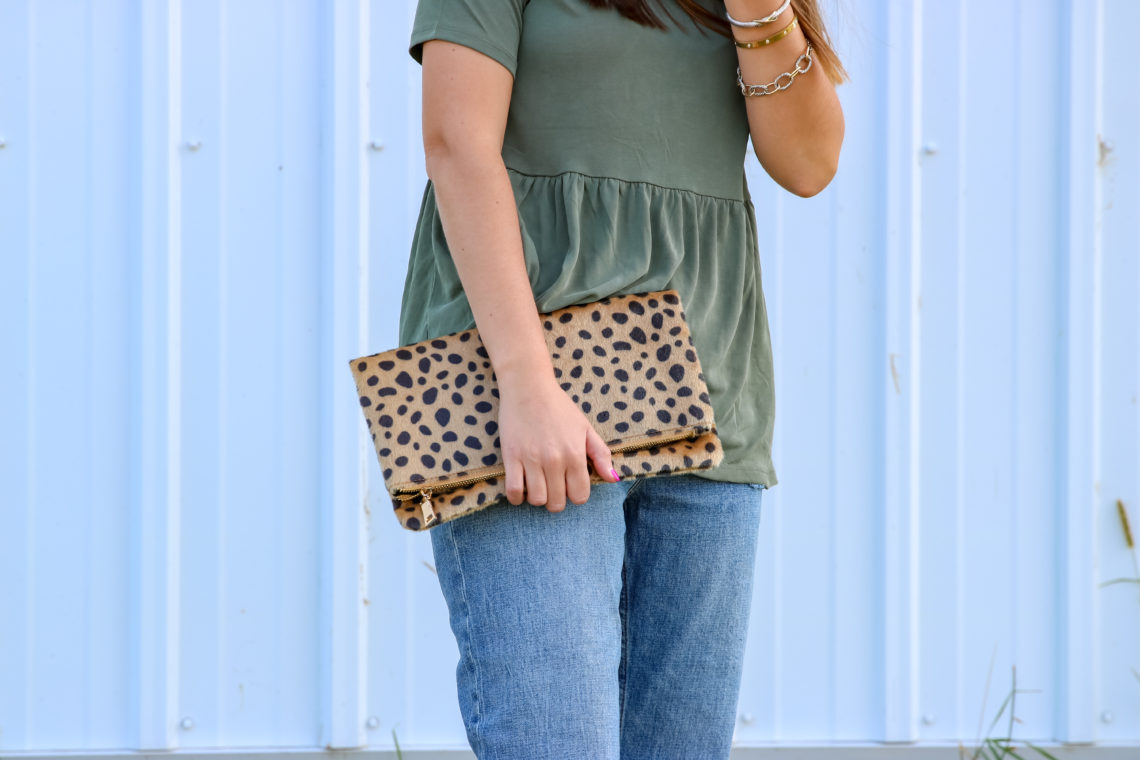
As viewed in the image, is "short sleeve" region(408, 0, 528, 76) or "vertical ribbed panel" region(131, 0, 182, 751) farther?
"vertical ribbed panel" region(131, 0, 182, 751)

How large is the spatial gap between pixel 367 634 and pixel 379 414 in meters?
1.40

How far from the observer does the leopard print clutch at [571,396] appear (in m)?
0.89

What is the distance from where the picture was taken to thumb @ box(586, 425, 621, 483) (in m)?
0.86

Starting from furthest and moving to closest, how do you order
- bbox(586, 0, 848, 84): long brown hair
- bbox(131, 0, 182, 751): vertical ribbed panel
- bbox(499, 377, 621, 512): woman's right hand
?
bbox(131, 0, 182, 751): vertical ribbed panel, bbox(586, 0, 848, 84): long brown hair, bbox(499, 377, 621, 512): woman's right hand

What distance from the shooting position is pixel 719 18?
101 cm

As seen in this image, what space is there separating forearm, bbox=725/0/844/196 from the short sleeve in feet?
0.73

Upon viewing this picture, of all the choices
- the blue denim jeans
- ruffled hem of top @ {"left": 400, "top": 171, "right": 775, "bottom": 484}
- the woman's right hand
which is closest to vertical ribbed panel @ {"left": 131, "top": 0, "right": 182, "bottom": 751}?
ruffled hem of top @ {"left": 400, "top": 171, "right": 775, "bottom": 484}

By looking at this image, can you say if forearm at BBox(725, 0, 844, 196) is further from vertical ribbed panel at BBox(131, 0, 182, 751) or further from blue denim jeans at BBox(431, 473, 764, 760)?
vertical ribbed panel at BBox(131, 0, 182, 751)

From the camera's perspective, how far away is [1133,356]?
2.24 meters

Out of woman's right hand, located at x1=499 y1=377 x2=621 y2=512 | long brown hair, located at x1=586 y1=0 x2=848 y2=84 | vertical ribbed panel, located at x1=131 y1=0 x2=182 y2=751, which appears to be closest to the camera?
woman's right hand, located at x1=499 y1=377 x2=621 y2=512

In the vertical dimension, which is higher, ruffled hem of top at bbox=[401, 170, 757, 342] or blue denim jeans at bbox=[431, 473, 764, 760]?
ruffled hem of top at bbox=[401, 170, 757, 342]

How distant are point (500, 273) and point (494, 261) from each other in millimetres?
13

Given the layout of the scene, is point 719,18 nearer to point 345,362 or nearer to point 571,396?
point 571,396

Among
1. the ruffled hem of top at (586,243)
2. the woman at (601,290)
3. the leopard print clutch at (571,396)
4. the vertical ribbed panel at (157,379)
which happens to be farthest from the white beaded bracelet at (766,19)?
the vertical ribbed panel at (157,379)
